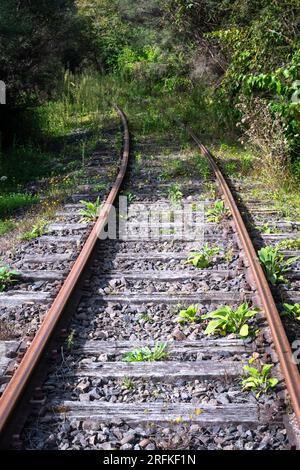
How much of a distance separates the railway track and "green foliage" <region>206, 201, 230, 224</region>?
0.74 meters

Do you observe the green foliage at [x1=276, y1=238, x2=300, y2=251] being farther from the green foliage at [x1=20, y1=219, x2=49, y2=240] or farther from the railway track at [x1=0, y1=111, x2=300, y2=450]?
the green foliage at [x1=20, y1=219, x2=49, y2=240]

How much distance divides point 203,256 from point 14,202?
3589mm

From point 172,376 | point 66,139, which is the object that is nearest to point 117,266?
point 172,376

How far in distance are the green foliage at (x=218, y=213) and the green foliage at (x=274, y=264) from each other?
1.35m

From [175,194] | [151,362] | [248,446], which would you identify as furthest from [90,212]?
[248,446]

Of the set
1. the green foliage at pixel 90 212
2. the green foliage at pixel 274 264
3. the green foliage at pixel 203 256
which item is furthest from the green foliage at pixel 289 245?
the green foliage at pixel 90 212

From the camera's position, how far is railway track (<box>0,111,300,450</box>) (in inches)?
118

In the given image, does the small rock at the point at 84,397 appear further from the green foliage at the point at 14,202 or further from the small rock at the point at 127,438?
the green foliage at the point at 14,202

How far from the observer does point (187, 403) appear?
3.22m

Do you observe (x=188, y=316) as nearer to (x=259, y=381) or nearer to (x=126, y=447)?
(x=259, y=381)

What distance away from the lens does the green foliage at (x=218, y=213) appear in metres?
6.51

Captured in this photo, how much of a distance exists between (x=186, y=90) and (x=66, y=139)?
796 cm

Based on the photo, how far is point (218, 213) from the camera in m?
6.70
